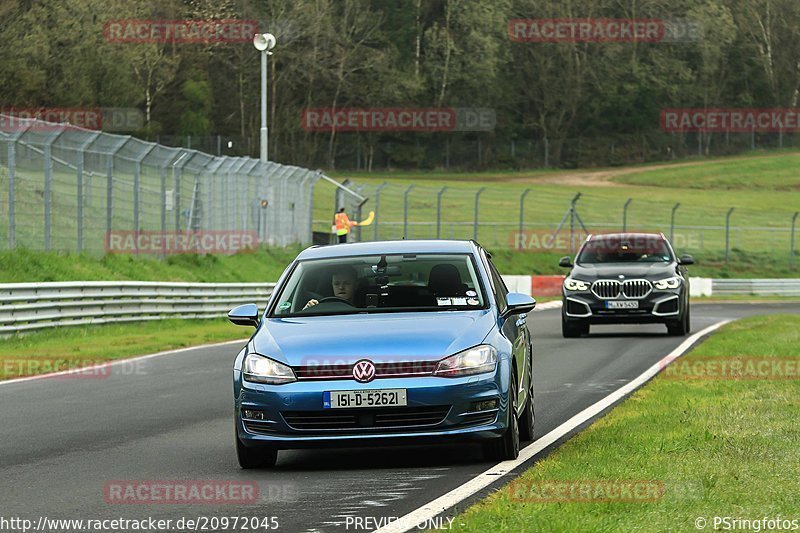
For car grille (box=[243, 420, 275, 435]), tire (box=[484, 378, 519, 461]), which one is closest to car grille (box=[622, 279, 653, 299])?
tire (box=[484, 378, 519, 461])

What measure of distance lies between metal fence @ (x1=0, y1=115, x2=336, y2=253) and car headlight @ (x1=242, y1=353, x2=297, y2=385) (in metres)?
16.2

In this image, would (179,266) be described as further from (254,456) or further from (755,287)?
(755,287)

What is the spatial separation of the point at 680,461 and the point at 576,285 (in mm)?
14138

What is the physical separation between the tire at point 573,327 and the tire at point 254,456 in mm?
14062

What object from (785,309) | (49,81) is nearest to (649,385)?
(785,309)

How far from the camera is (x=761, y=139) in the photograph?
101m

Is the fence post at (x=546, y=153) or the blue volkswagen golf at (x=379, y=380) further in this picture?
the fence post at (x=546, y=153)

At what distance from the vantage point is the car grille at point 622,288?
22.9 metres

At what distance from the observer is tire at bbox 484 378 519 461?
9.52m

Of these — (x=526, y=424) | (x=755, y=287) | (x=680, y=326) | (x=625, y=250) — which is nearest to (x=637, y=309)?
(x=680, y=326)
